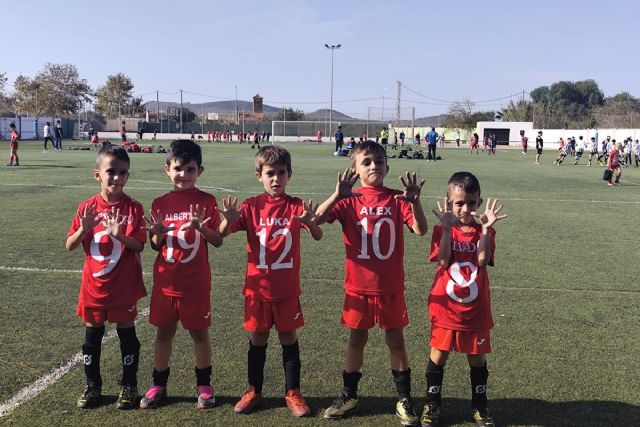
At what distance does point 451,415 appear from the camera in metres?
3.81

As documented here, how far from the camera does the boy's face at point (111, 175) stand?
394cm

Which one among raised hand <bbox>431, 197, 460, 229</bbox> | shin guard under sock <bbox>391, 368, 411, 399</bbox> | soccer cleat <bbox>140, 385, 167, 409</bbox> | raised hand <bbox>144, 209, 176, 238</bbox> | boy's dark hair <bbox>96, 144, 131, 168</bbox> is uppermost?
boy's dark hair <bbox>96, 144, 131, 168</bbox>

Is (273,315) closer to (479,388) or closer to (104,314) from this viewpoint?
(104,314)

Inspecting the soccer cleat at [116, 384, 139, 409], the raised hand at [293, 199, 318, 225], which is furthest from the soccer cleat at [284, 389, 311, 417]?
the raised hand at [293, 199, 318, 225]

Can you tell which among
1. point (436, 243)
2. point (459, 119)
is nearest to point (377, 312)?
point (436, 243)

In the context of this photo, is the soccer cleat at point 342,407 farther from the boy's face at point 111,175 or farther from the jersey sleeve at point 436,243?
the boy's face at point 111,175

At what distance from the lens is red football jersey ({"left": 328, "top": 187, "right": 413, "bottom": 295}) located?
3795mm

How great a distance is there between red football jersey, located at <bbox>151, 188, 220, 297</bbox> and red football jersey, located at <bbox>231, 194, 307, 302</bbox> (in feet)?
0.91

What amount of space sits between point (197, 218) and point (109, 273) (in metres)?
0.75

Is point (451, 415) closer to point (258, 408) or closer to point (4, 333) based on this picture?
point (258, 408)

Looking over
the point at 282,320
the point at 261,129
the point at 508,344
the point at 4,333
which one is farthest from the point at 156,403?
the point at 261,129

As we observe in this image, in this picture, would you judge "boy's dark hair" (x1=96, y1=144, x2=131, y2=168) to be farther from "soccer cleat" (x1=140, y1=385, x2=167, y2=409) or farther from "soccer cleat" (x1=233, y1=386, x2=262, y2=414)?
"soccer cleat" (x1=233, y1=386, x2=262, y2=414)

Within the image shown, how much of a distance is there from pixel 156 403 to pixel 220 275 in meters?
3.27

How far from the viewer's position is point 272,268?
3805 mm
